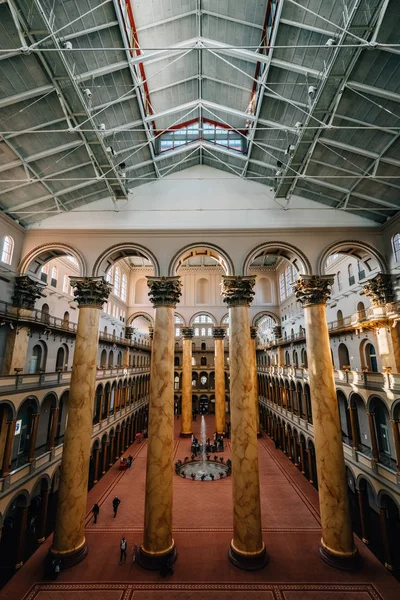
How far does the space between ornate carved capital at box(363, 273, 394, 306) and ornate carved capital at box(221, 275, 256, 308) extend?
17.9 feet

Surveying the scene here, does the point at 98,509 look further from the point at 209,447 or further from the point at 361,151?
the point at 361,151

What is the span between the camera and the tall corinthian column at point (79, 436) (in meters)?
10.1

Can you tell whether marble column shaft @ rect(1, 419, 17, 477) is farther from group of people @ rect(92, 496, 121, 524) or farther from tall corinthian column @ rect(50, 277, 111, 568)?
group of people @ rect(92, 496, 121, 524)

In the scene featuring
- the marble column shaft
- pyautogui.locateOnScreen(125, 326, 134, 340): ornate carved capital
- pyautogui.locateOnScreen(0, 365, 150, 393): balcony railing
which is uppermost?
pyautogui.locateOnScreen(125, 326, 134, 340): ornate carved capital

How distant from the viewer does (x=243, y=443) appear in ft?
34.1

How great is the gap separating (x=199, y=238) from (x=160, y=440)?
307 inches

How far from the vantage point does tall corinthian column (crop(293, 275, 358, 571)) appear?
9.90 m

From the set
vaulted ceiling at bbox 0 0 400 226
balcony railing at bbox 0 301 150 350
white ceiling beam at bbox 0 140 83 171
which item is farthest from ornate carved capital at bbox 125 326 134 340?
white ceiling beam at bbox 0 140 83 171

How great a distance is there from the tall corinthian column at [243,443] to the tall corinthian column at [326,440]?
220 centimetres

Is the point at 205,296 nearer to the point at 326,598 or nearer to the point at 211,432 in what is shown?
the point at 211,432

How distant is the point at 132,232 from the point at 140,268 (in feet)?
74.0

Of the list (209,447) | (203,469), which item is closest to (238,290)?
(203,469)

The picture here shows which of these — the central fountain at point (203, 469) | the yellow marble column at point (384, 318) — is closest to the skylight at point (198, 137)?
the yellow marble column at point (384, 318)

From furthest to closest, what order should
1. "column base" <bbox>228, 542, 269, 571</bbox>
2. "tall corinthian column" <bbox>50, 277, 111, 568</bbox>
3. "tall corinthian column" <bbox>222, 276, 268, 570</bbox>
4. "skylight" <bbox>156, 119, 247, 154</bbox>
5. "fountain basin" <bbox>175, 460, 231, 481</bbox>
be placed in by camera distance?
"fountain basin" <bbox>175, 460, 231, 481</bbox>, "skylight" <bbox>156, 119, 247, 154</bbox>, "tall corinthian column" <bbox>50, 277, 111, 568</bbox>, "tall corinthian column" <bbox>222, 276, 268, 570</bbox>, "column base" <bbox>228, 542, 269, 571</bbox>
